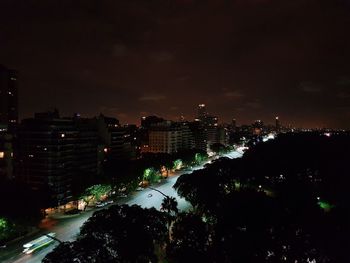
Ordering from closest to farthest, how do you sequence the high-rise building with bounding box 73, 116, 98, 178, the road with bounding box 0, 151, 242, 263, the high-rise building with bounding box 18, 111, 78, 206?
the road with bounding box 0, 151, 242, 263, the high-rise building with bounding box 18, 111, 78, 206, the high-rise building with bounding box 73, 116, 98, 178

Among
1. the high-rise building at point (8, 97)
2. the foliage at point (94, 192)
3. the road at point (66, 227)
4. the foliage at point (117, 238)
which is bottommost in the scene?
the road at point (66, 227)

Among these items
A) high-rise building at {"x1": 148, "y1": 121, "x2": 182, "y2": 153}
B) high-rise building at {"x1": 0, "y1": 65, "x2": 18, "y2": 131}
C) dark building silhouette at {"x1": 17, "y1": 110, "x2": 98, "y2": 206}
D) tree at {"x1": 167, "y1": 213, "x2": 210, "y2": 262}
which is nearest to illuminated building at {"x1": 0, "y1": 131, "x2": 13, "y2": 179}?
dark building silhouette at {"x1": 17, "y1": 110, "x2": 98, "y2": 206}

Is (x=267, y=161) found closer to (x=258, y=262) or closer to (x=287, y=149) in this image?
(x=287, y=149)

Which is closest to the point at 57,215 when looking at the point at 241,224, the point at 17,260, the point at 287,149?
the point at 17,260

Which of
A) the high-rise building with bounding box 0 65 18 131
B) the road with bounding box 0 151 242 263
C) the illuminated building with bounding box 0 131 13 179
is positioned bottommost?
the road with bounding box 0 151 242 263

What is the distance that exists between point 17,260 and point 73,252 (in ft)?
62.3

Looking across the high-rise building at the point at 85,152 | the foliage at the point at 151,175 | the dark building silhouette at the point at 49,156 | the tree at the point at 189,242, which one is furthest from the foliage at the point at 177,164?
the tree at the point at 189,242

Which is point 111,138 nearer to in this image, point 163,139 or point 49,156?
point 49,156

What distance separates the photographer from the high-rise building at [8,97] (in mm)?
133450

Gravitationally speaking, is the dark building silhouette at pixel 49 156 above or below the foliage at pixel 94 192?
above

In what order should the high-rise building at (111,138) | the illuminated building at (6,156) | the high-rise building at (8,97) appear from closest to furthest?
1. the illuminated building at (6,156)
2. the high-rise building at (111,138)
3. the high-rise building at (8,97)

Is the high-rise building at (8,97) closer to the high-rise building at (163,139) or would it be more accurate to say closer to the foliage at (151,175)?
the high-rise building at (163,139)

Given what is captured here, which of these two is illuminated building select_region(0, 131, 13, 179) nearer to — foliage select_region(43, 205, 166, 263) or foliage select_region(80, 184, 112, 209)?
foliage select_region(80, 184, 112, 209)

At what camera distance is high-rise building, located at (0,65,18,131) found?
438ft
